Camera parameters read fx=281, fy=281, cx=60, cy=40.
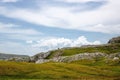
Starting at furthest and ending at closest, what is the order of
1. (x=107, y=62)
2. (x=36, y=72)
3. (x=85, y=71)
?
(x=107, y=62) → (x=85, y=71) → (x=36, y=72)

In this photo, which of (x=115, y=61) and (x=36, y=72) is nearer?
(x=36, y=72)

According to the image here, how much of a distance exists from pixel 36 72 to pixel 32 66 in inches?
367

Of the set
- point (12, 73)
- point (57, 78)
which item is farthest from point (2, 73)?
point (57, 78)

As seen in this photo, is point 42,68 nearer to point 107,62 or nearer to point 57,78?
point 57,78

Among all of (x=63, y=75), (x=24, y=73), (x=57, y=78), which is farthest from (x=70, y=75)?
(x=24, y=73)

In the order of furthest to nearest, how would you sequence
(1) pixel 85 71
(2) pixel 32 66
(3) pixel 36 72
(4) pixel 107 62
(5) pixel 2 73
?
(4) pixel 107 62, (1) pixel 85 71, (2) pixel 32 66, (3) pixel 36 72, (5) pixel 2 73

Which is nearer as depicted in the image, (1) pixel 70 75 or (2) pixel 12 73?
(2) pixel 12 73

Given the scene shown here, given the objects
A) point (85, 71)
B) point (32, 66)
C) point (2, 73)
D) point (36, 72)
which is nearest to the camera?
point (2, 73)

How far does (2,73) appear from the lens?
280 ft

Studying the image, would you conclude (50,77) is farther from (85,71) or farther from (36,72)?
(85,71)

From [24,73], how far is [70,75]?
15.2 metres

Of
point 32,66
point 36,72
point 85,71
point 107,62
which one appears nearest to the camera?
point 36,72

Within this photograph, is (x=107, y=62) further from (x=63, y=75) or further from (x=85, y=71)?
(x=63, y=75)

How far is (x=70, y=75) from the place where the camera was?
93.0 metres
